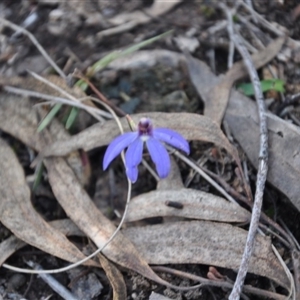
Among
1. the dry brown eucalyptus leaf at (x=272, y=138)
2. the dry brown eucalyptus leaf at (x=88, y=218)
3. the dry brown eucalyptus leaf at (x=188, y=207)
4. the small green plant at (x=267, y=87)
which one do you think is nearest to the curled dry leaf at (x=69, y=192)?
the dry brown eucalyptus leaf at (x=88, y=218)

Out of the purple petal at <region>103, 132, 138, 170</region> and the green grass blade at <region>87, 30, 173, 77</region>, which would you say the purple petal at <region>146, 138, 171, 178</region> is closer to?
the purple petal at <region>103, 132, 138, 170</region>

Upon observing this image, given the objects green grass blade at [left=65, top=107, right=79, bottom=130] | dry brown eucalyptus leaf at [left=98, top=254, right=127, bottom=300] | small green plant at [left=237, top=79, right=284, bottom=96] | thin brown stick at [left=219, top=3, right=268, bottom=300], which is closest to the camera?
thin brown stick at [left=219, top=3, right=268, bottom=300]

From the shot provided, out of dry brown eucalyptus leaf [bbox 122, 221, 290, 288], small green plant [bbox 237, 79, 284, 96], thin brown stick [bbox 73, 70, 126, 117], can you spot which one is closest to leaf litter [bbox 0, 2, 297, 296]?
dry brown eucalyptus leaf [bbox 122, 221, 290, 288]

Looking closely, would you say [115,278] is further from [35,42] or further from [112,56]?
[35,42]

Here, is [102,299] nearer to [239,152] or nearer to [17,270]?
[17,270]

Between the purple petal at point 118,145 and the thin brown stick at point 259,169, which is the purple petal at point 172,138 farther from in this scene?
the thin brown stick at point 259,169

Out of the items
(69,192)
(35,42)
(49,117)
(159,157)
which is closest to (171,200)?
(159,157)

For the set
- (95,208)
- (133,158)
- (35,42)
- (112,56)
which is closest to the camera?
(133,158)
